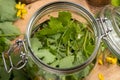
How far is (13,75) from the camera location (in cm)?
77

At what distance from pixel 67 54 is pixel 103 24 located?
11 cm

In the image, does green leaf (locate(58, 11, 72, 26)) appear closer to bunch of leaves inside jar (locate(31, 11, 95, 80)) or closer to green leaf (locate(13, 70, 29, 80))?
bunch of leaves inside jar (locate(31, 11, 95, 80))

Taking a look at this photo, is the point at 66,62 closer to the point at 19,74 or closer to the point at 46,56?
the point at 46,56

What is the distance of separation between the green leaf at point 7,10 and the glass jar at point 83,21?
0.15 m

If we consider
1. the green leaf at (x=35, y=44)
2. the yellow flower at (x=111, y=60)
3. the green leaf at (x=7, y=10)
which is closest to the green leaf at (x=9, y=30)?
the green leaf at (x=7, y=10)

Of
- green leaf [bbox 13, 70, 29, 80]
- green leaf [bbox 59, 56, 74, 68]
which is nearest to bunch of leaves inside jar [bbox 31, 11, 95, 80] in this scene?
green leaf [bbox 59, 56, 74, 68]

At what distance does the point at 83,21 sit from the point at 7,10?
0.23 m

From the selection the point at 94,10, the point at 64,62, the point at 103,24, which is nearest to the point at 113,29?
the point at 103,24

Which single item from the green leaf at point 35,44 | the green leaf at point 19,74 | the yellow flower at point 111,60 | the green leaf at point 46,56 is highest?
the green leaf at point 35,44

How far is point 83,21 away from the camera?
0.71 m

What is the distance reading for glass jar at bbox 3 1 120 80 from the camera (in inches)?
24.1

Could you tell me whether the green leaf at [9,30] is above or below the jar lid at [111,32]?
above

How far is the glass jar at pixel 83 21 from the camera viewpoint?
24.1 inches

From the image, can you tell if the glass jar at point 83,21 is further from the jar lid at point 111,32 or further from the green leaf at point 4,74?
the green leaf at point 4,74
